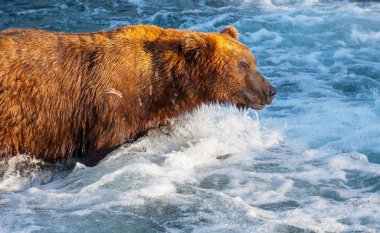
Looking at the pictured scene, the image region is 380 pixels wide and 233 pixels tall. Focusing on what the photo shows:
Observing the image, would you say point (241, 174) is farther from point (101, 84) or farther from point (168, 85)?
point (101, 84)

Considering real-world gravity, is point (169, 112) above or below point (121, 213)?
above

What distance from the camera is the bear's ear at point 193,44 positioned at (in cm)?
622

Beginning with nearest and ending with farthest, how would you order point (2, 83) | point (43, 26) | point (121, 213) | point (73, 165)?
point (121, 213)
point (2, 83)
point (73, 165)
point (43, 26)

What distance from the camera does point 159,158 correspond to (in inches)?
261

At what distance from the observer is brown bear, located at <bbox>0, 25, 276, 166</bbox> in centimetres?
601

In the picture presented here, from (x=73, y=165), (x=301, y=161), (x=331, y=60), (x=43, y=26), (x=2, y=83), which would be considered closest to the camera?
(x=2, y=83)

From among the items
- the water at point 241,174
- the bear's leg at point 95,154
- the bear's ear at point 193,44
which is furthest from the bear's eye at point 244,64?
the bear's leg at point 95,154

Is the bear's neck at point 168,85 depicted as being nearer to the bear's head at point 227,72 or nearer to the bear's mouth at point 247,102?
the bear's head at point 227,72

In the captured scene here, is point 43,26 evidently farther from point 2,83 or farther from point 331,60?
point 2,83

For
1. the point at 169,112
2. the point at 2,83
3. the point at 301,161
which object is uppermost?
the point at 2,83

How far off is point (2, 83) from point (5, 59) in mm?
242

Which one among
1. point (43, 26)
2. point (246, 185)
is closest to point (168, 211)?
point (246, 185)

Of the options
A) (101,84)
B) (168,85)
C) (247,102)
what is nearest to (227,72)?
(247,102)

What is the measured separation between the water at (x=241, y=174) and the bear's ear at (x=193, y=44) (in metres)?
0.82
